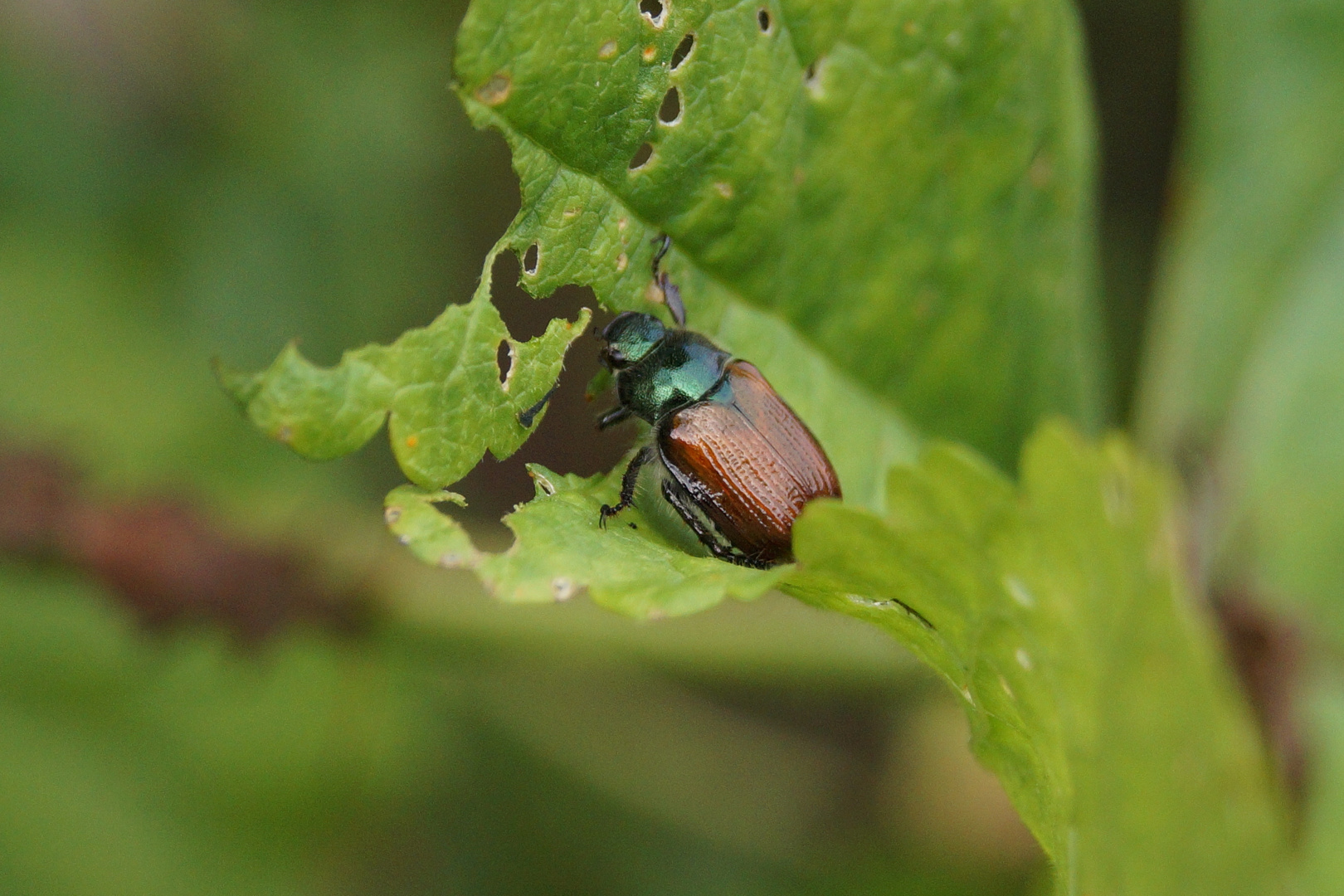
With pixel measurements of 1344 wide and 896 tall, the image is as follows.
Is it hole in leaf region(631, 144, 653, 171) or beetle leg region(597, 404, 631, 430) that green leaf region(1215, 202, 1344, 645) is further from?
hole in leaf region(631, 144, 653, 171)

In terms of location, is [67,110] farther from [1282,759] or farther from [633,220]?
[1282,759]

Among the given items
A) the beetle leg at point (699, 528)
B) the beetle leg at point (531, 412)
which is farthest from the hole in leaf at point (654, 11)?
the beetle leg at point (699, 528)

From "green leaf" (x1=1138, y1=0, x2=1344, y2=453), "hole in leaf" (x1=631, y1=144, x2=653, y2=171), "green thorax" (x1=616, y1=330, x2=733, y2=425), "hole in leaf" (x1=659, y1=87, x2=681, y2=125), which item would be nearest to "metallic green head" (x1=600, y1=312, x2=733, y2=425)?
"green thorax" (x1=616, y1=330, x2=733, y2=425)

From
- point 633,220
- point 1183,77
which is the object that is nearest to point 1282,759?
point 633,220

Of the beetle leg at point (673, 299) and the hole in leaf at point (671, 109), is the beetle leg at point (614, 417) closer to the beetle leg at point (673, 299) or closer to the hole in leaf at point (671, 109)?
the beetle leg at point (673, 299)

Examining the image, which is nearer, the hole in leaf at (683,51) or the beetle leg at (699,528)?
the hole in leaf at (683,51)

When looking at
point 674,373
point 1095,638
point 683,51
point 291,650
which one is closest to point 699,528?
point 674,373
